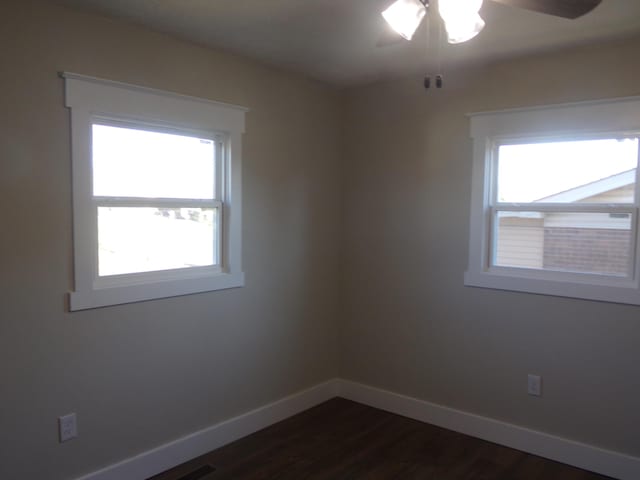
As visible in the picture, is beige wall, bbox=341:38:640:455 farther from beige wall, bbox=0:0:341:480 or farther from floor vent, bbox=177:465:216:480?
floor vent, bbox=177:465:216:480

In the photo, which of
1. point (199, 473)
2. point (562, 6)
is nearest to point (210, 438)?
point (199, 473)

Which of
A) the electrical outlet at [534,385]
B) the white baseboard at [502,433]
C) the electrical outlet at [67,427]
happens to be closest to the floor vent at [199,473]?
the electrical outlet at [67,427]

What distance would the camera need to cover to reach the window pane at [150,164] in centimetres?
264

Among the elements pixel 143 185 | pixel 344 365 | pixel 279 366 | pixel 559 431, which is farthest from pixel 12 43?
pixel 559 431

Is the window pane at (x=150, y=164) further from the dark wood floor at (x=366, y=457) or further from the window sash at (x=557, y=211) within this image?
the window sash at (x=557, y=211)

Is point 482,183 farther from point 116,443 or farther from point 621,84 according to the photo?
point 116,443

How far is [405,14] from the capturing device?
1778 mm

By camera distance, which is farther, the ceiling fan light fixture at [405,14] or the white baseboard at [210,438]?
the white baseboard at [210,438]

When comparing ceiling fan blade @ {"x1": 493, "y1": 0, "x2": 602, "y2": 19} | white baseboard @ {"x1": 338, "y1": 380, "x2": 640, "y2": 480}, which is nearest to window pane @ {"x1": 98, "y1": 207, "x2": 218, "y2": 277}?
white baseboard @ {"x1": 338, "y1": 380, "x2": 640, "y2": 480}

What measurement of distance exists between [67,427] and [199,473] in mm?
816

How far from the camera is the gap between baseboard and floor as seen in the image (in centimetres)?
280

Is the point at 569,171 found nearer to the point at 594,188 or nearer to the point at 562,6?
the point at 594,188

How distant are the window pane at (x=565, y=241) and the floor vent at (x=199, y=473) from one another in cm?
231

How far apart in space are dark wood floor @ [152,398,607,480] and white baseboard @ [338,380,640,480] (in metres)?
0.06
